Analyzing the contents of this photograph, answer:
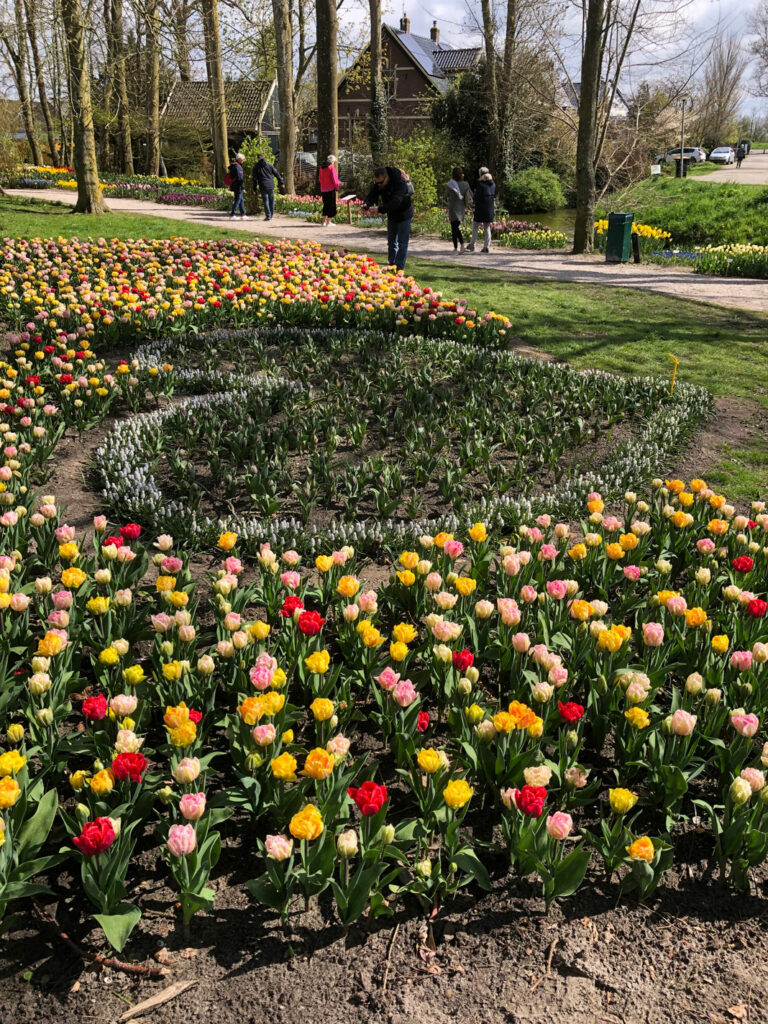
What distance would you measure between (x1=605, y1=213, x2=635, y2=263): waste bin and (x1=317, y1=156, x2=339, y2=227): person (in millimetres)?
6097

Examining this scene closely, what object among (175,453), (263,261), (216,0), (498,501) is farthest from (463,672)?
(216,0)

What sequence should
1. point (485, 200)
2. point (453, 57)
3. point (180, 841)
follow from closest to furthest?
point (180, 841), point (485, 200), point (453, 57)

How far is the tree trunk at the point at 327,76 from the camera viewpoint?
1859 centimetres

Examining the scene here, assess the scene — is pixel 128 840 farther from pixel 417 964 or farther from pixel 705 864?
pixel 705 864

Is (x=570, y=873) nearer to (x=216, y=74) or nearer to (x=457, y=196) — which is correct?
(x=457, y=196)

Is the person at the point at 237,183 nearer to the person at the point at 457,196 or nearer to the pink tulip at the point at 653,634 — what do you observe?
the person at the point at 457,196

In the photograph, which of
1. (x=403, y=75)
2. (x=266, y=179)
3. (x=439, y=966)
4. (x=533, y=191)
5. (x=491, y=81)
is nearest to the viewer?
(x=439, y=966)

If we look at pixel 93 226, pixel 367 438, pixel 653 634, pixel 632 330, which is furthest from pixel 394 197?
pixel 653 634

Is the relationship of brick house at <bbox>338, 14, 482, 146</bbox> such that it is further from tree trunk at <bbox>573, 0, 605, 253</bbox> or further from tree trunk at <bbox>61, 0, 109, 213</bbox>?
tree trunk at <bbox>573, 0, 605, 253</bbox>

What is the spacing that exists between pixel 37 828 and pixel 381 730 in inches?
47.8

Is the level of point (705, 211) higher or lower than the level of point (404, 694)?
higher

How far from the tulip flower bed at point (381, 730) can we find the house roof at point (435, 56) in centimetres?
4770

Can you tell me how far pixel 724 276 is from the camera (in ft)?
47.4

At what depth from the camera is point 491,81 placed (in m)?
25.4
